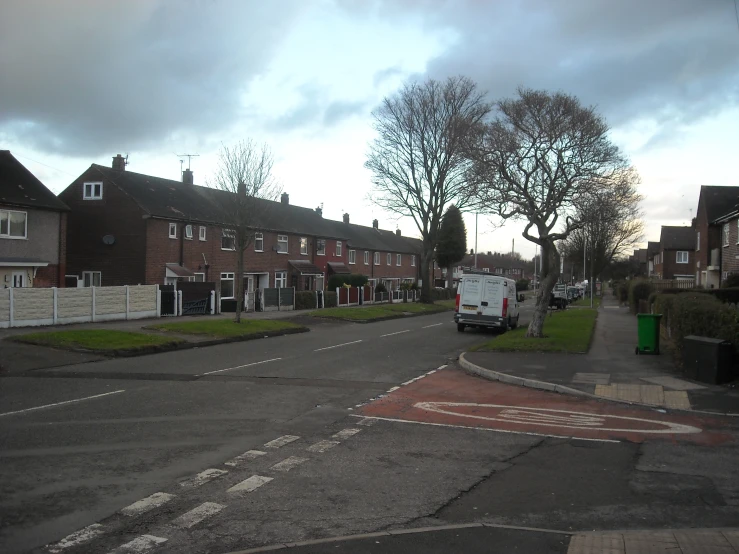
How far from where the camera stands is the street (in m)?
5.08

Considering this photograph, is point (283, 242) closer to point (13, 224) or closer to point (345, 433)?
point (13, 224)

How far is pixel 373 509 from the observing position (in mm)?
5457

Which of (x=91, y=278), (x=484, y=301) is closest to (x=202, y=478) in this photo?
(x=484, y=301)

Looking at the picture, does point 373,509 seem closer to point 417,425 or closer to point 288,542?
point 288,542

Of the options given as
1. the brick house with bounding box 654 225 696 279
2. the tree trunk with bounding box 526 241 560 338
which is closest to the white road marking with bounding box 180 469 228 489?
the tree trunk with bounding box 526 241 560 338

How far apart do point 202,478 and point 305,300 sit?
33781 millimetres

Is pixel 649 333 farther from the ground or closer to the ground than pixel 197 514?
farther from the ground

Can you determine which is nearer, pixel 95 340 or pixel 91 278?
pixel 95 340

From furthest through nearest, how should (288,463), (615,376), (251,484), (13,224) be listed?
(13,224), (615,376), (288,463), (251,484)

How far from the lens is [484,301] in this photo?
85.7 feet

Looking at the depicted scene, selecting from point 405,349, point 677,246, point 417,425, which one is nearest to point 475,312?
point 405,349

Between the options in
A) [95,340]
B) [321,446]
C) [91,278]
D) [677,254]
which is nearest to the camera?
[321,446]

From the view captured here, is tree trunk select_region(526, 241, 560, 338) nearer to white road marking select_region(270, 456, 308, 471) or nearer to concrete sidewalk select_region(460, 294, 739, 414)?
concrete sidewalk select_region(460, 294, 739, 414)

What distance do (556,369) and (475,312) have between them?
12.0 meters
